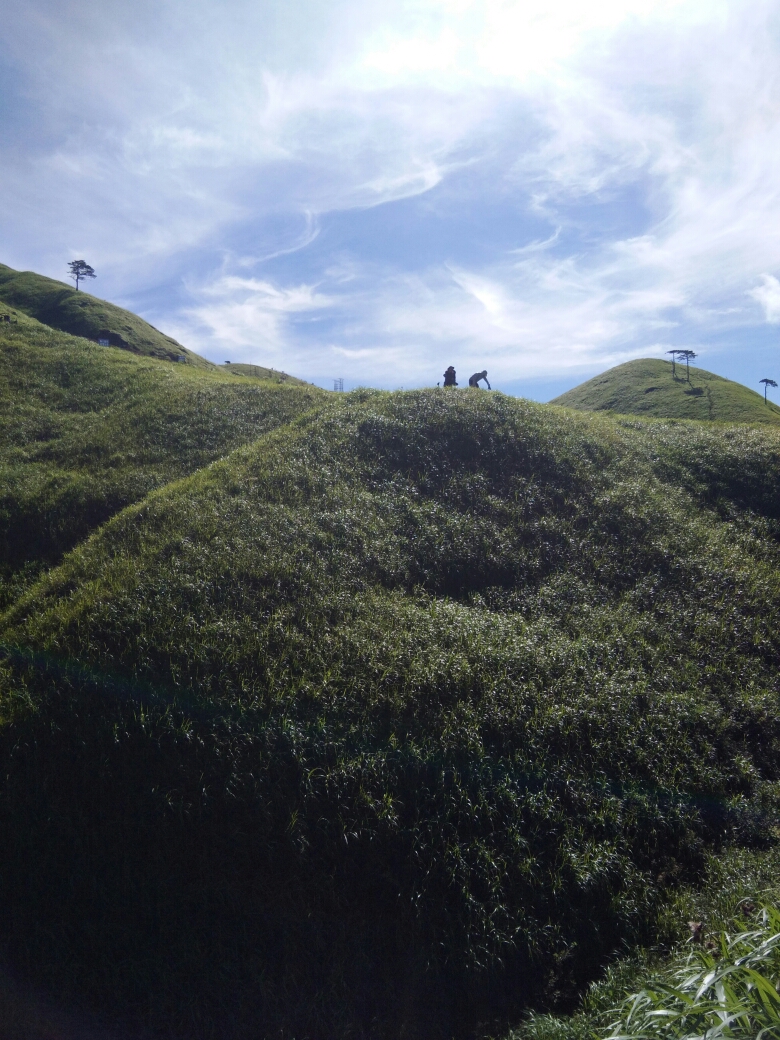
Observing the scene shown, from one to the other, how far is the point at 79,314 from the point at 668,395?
5594 cm

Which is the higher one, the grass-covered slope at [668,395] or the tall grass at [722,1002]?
the grass-covered slope at [668,395]

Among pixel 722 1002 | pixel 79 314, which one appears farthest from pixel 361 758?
pixel 79 314

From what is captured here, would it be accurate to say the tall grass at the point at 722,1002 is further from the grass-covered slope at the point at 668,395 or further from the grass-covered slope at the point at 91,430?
the grass-covered slope at the point at 668,395

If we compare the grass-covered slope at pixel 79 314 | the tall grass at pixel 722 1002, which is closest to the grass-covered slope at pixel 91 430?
the tall grass at pixel 722 1002

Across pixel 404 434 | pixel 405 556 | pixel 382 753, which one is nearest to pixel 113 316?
pixel 404 434

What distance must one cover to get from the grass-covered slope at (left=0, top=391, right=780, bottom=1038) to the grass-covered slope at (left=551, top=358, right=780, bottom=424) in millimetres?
44782

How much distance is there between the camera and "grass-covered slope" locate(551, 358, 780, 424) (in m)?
54.3

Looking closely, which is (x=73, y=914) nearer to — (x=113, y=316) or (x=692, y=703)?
(x=692, y=703)

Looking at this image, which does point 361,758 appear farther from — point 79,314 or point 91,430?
point 79,314

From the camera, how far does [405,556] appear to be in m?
9.85

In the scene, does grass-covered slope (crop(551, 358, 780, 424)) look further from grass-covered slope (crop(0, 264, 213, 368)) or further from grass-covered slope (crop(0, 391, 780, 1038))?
grass-covered slope (crop(0, 391, 780, 1038))

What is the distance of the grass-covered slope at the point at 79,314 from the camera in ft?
176

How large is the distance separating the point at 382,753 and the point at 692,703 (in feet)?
13.6

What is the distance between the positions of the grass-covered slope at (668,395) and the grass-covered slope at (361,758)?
44.8 meters
